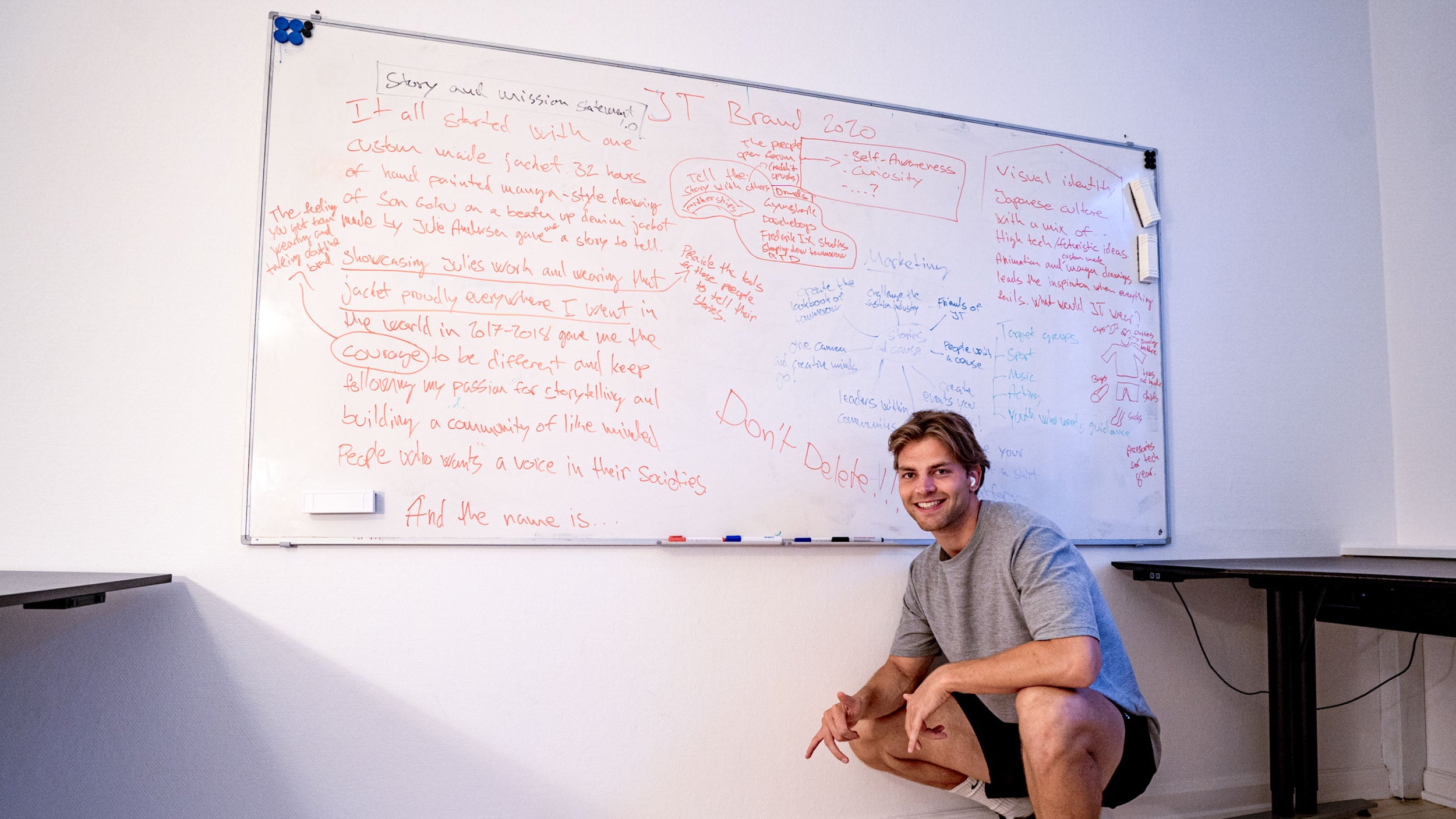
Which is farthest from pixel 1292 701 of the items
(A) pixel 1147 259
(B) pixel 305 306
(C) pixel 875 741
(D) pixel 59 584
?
(D) pixel 59 584

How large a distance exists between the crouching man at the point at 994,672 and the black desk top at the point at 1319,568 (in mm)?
416

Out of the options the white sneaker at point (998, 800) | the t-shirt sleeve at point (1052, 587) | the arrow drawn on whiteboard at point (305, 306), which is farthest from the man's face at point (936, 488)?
the arrow drawn on whiteboard at point (305, 306)

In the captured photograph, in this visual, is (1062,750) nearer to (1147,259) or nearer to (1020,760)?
(1020,760)

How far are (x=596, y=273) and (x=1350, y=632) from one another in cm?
258

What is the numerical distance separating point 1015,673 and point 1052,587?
0.19 meters

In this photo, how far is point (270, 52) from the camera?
178 centimetres

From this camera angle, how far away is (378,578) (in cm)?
175

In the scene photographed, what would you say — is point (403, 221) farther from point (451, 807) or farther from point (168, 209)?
point (451, 807)

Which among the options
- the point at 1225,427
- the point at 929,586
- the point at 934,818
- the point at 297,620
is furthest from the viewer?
the point at 1225,427

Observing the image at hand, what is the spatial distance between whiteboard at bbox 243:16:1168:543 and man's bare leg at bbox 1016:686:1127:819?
0.61 metres

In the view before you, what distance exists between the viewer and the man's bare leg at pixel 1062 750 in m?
1.52

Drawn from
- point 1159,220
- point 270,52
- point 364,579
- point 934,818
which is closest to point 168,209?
point 270,52

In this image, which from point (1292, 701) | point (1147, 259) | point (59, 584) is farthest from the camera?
point (1147, 259)

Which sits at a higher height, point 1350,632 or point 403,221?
point 403,221
